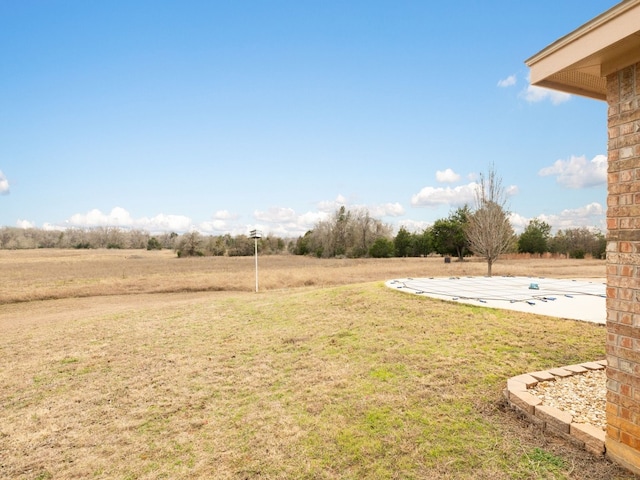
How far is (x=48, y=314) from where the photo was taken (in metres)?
11.6

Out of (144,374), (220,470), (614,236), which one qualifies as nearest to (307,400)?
(220,470)

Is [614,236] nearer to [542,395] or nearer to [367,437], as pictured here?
[542,395]

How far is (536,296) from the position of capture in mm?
7891

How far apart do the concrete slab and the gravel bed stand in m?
2.51

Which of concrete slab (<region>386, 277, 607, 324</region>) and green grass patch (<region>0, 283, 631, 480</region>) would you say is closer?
green grass patch (<region>0, 283, 631, 480</region>)

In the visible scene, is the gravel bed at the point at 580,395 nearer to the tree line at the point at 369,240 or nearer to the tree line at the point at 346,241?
the tree line at the point at 369,240

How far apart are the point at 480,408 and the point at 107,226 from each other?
91625mm

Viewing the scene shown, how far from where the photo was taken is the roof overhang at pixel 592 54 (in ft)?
7.02

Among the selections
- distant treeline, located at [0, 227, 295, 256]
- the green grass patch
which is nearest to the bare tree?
the green grass patch

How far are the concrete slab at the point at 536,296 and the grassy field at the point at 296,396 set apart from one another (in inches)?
19.9

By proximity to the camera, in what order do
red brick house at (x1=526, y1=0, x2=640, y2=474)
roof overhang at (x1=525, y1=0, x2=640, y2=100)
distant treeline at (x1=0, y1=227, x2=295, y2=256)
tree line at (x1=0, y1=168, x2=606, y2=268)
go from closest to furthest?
roof overhang at (x1=525, y1=0, x2=640, y2=100), red brick house at (x1=526, y1=0, x2=640, y2=474), tree line at (x1=0, y1=168, x2=606, y2=268), distant treeline at (x1=0, y1=227, x2=295, y2=256)

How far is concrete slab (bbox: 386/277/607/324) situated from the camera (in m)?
6.41

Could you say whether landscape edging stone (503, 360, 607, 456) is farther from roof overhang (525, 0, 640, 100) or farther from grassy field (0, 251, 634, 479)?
roof overhang (525, 0, 640, 100)

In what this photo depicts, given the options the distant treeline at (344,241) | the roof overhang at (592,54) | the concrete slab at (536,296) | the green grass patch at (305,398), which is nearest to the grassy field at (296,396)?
the green grass patch at (305,398)
